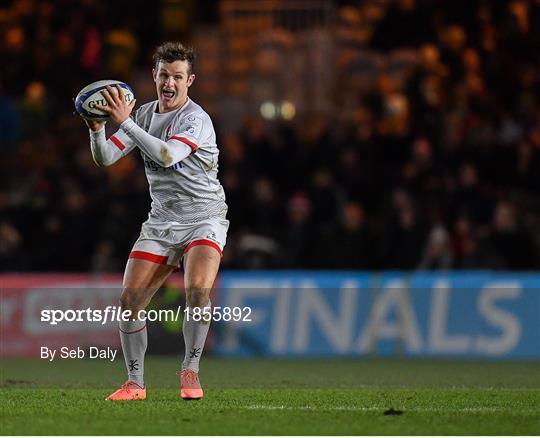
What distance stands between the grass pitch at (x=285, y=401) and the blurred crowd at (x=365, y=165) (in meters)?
2.38

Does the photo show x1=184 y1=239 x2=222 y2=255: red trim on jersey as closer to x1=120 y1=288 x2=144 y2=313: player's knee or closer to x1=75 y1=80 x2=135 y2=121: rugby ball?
x1=120 y1=288 x2=144 y2=313: player's knee

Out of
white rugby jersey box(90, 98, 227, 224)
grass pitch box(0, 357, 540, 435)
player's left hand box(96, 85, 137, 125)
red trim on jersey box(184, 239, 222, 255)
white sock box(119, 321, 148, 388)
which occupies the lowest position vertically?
grass pitch box(0, 357, 540, 435)

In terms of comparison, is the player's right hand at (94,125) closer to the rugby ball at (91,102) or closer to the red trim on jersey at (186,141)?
the rugby ball at (91,102)

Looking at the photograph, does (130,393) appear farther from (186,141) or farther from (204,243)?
(186,141)

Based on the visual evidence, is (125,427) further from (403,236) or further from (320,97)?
(320,97)

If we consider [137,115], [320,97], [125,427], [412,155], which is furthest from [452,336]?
[125,427]

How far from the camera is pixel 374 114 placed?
17.6 metres

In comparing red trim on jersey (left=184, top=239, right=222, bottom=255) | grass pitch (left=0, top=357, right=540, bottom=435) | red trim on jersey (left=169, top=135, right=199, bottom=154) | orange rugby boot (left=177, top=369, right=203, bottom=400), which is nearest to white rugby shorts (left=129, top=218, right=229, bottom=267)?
red trim on jersey (left=184, top=239, right=222, bottom=255)

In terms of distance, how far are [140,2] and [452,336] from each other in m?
8.50

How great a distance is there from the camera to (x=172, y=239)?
8.95 m

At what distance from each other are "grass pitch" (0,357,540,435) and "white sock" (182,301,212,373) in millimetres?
262

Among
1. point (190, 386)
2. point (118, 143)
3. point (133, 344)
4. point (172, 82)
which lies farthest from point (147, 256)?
point (172, 82)

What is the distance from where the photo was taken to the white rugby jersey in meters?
8.74

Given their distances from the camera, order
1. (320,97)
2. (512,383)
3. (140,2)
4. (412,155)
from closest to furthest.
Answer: (512,383) < (412,155) < (320,97) < (140,2)
